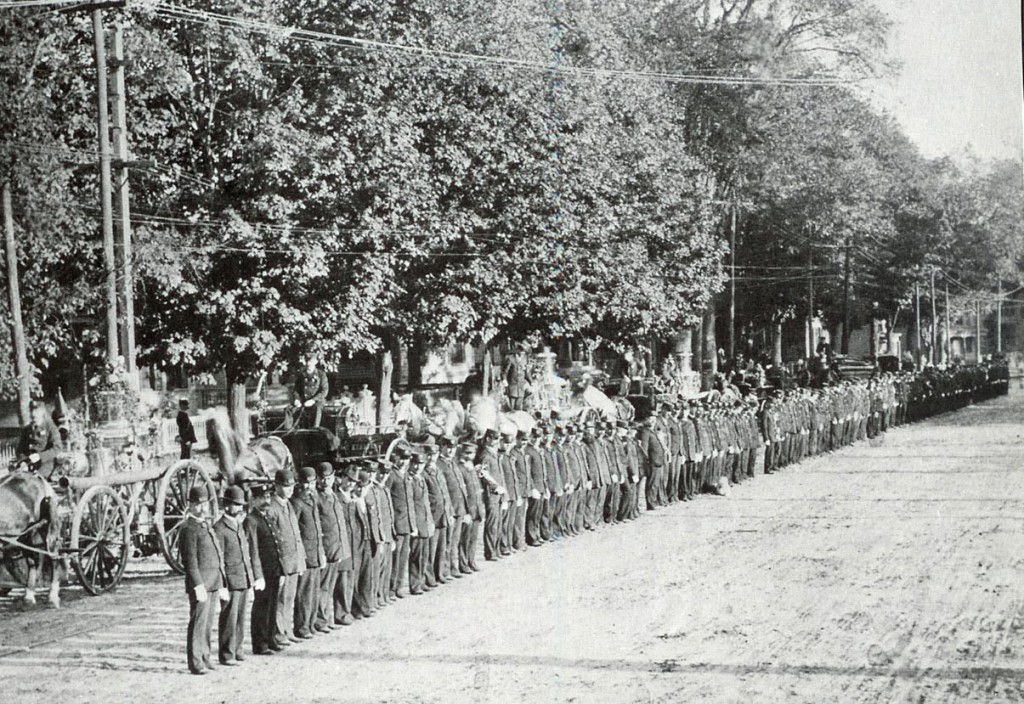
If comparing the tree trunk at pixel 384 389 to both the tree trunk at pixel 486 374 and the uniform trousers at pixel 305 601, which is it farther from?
the uniform trousers at pixel 305 601

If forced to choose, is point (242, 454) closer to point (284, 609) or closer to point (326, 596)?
point (326, 596)

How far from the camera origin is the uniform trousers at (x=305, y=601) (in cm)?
839

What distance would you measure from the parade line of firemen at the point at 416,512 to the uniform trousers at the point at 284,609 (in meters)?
0.01

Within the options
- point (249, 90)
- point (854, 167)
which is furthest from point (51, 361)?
point (854, 167)

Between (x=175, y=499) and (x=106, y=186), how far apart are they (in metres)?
3.24

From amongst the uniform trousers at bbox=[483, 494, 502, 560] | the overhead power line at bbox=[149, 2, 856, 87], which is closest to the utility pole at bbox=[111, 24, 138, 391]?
the overhead power line at bbox=[149, 2, 856, 87]

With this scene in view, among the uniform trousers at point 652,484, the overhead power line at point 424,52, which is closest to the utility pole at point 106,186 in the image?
the overhead power line at point 424,52

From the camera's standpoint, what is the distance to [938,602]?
898cm

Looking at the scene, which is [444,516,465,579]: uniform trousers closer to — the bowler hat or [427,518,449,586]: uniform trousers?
[427,518,449,586]: uniform trousers

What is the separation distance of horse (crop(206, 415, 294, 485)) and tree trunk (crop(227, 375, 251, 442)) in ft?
0.18

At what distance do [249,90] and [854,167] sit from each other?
17.9m

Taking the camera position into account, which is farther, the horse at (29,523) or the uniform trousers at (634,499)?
the uniform trousers at (634,499)

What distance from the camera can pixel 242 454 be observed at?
11.5 metres

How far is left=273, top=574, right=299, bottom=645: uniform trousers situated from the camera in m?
8.07
